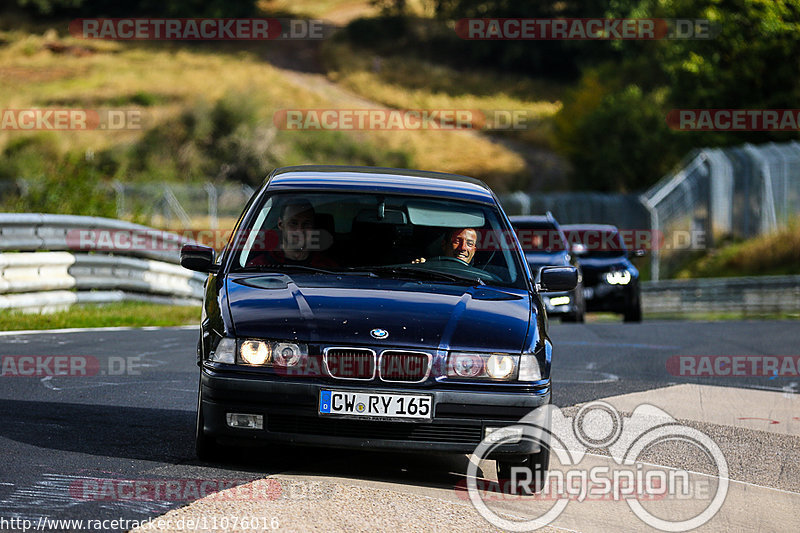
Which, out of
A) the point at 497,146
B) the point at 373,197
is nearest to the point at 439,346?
the point at 373,197

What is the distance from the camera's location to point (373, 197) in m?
7.42

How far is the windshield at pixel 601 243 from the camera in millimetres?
20328

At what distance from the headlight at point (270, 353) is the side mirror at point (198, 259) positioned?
1.23 meters

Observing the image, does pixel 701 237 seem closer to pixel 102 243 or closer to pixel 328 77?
pixel 102 243

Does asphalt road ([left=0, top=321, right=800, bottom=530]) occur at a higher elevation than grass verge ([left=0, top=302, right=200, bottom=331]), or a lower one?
lower

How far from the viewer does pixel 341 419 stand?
5.98 metres

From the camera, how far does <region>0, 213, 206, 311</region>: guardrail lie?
14.5 metres

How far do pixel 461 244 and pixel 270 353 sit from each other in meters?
1.74

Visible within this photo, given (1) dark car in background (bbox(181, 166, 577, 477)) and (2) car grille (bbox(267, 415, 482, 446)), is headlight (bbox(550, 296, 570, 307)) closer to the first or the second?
(1) dark car in background (bbox(181, 166, 577, 477))

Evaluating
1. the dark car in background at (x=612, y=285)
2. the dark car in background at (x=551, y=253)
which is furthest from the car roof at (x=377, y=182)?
the dark car in background at (x=612, y=285)

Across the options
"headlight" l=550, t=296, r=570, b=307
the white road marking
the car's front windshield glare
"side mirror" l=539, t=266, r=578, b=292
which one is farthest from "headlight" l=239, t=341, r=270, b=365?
"headlight" l=550, t=296, r=570, b=307

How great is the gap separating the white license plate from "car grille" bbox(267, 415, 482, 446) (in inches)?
1.9

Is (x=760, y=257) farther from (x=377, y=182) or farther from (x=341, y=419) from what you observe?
(x=341, y=419)

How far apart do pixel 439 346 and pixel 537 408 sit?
22.6 inches
